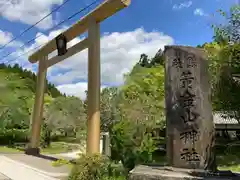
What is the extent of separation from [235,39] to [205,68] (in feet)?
24.6

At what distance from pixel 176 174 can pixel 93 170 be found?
2501 millimetres

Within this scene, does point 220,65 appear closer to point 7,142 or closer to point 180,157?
point 180,157

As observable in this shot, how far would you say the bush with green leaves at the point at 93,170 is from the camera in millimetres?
7084

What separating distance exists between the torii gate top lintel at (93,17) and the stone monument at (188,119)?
5.00 m

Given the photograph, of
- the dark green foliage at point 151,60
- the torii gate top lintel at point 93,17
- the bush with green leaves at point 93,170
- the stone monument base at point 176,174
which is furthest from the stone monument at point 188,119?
the dark green foliage at point 151,60

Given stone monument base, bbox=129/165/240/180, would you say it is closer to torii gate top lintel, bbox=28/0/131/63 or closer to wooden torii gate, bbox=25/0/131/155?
wooden torii gate, bbox=25/0/131/155

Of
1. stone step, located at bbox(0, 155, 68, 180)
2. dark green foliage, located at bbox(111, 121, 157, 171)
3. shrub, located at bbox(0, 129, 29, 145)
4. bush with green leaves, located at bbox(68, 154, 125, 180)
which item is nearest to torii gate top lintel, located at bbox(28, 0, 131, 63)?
dark green foliage, located at bbox(111, 121, 157, 171)

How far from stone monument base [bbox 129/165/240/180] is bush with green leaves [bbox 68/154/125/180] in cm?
164

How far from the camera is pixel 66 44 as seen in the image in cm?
1386

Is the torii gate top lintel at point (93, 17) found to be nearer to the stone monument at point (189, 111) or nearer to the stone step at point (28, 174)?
the stone monument at point (189, 111)

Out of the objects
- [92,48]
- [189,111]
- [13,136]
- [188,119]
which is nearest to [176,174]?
[188,119]

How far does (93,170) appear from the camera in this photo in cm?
716

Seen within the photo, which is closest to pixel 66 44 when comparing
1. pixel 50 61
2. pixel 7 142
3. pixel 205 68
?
pixel 50 61

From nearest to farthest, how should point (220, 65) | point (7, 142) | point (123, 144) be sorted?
point (123, 144) → point (220, 65) → point (7, 142)
